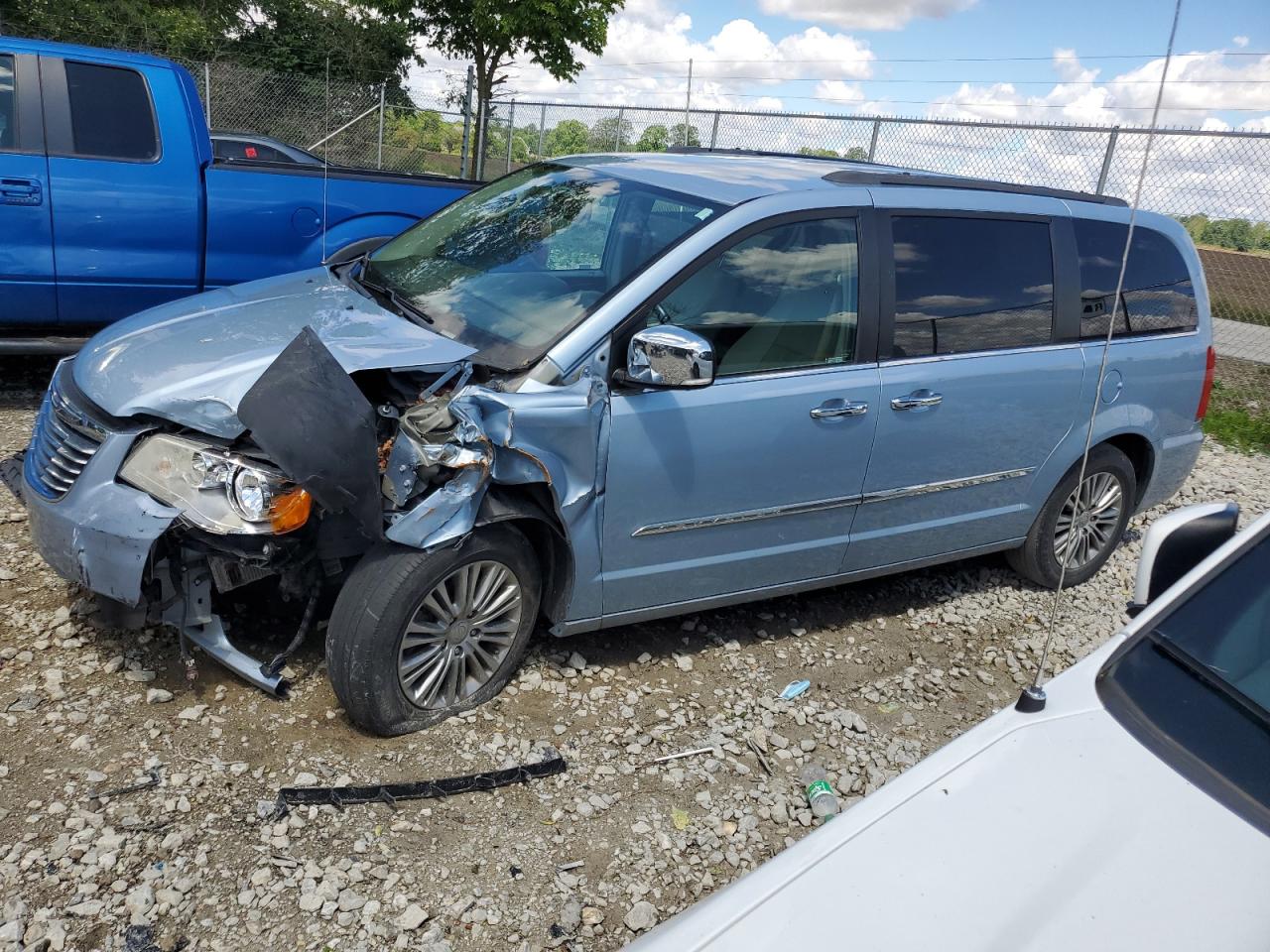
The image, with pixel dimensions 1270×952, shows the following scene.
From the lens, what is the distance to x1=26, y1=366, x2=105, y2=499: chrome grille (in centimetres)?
318

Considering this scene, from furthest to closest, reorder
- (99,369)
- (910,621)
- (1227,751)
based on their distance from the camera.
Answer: (910,621)
(99,369)
(1227,751)

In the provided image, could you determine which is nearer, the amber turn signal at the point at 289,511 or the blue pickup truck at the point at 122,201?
the amber turn signal at the point at 289,511

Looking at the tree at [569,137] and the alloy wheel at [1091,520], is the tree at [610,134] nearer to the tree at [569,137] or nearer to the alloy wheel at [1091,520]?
the tree at [569,137]

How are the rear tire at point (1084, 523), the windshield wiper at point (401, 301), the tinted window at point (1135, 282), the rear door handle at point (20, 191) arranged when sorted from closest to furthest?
the windshield wiper at point (401, 301) < the tinted window at point (1135, 282) < the rear tire at point (1084, 523) < the rear door handle at point (20, 191)

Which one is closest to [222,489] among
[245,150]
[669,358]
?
[669,358]

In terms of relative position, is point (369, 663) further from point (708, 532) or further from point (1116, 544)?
point (1116, 544)

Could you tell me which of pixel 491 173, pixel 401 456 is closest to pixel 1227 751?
pixel 401 456

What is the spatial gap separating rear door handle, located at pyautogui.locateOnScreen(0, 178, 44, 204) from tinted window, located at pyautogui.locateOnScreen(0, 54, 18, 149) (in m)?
0.23

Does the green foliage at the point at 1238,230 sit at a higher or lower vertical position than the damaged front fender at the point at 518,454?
higher

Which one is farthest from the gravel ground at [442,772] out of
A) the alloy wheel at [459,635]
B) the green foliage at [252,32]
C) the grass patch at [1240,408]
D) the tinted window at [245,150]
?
the green foliage at [252,32]

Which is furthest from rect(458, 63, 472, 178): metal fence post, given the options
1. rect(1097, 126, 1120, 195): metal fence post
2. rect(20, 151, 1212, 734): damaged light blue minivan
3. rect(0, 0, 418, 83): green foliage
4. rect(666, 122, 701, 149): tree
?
rect(20, 151, 1212, 734): damaged light blue minivan

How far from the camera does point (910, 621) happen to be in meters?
4.66

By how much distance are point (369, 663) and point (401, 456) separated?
2.15ft

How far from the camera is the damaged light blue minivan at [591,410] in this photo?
3074 mm
